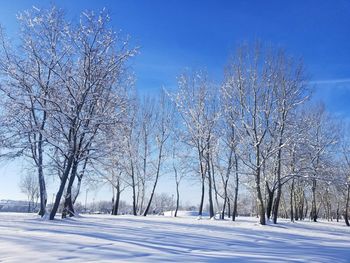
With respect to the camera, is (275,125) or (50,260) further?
(275,125)

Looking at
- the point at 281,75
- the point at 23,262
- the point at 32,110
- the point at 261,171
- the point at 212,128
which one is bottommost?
the point at 23,262

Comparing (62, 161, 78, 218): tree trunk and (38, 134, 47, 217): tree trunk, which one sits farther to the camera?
(38, 134, 47, 217): tree trunk

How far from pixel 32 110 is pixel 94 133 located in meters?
3.80

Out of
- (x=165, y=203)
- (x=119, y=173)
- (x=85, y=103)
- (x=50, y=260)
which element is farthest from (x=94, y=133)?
(x=165, y=203)

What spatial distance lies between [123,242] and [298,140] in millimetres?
21258

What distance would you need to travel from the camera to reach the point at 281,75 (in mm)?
32219

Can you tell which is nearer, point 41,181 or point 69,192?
point 41,181

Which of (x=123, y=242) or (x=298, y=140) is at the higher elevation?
(x=298, y=140)

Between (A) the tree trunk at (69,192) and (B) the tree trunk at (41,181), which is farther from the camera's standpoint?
(B) the tree trunk at (41,181)

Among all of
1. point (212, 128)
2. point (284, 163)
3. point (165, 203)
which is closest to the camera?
point (284, 163)

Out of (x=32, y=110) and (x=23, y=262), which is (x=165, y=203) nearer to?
(x=32, y=110)

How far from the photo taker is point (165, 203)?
435 ft

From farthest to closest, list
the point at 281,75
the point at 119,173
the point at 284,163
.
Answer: the point at 119,173 → the point at 284,163 → the point at 281,75

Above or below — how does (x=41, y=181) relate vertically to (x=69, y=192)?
above
